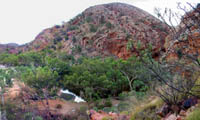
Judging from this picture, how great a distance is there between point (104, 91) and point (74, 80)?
9.28ft

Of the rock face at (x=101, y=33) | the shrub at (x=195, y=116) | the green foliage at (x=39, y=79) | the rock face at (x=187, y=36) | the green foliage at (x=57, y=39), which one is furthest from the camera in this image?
the green foliage at (x=57, y=39)

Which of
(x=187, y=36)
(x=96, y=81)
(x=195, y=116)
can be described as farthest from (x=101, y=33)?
(x=195, y=116)

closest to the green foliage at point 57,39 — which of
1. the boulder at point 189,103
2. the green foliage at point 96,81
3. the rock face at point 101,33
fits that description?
the rock face at point 101,33

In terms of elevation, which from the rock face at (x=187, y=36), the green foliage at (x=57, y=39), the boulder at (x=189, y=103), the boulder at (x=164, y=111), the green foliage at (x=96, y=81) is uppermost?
the rock face at (x=187, y=36)

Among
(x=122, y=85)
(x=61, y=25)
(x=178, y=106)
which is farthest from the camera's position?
(x=61, y=25)

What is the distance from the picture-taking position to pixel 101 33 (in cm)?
3167

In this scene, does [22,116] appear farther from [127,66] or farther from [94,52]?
[94,52]

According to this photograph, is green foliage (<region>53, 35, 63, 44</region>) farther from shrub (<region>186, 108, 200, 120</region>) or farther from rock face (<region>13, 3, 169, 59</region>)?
shrub (<region>186, 108, 200, 120</region>)

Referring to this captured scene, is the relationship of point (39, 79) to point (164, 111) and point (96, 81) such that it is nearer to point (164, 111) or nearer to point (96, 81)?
point (96, 81)

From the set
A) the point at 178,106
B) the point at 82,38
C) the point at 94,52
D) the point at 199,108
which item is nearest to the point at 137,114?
the point at 178,106

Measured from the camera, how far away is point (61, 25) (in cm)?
4953

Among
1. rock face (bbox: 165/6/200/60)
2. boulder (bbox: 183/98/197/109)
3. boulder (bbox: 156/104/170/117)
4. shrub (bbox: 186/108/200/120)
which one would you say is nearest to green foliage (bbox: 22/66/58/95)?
boulder (bbox: 156/104/170/117)

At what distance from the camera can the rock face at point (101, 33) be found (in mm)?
27531

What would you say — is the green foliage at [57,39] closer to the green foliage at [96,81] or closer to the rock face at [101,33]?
the rock face at [101,33]
